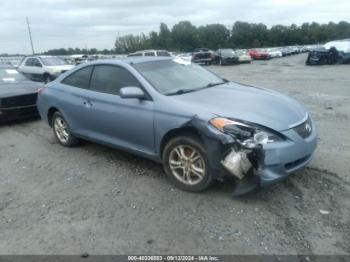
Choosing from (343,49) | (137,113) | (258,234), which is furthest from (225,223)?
(343,49)

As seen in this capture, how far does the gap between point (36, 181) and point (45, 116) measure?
1977 mm

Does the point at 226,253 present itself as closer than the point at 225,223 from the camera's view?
Yes

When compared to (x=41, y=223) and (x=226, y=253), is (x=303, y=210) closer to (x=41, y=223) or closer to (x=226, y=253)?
(x=226, y=253)

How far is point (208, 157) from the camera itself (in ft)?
12.8

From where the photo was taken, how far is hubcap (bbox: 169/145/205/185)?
13.5 feet

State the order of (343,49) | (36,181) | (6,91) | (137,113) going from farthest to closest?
(343,49), (6,91), (36,181), (137,113)

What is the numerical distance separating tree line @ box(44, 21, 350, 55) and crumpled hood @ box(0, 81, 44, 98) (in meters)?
77.3

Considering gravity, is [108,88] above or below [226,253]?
above

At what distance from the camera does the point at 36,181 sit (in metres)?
4.89

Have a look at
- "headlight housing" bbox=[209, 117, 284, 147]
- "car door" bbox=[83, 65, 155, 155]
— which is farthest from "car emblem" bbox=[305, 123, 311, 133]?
"car door" bbox=[83, 65, 155, 155]

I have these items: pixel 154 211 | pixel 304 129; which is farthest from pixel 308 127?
pixel 154 211

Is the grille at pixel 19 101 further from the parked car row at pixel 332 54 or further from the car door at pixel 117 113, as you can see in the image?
the parked car row at pixel 332 54

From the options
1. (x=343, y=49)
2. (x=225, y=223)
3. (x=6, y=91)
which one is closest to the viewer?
(x=225, y=223)

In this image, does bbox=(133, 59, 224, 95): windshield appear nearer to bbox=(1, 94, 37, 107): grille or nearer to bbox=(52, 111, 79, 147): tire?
bbox=(52, 111, 79, 147): tire
